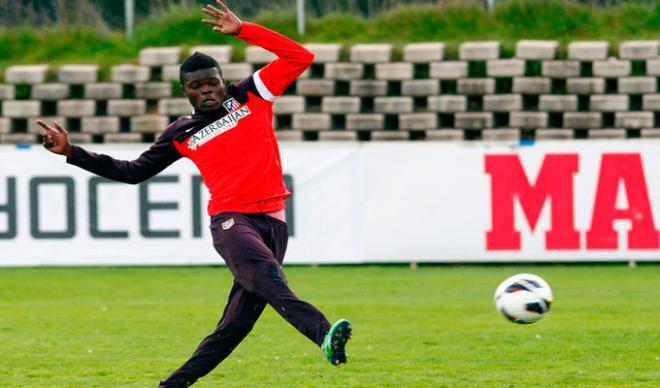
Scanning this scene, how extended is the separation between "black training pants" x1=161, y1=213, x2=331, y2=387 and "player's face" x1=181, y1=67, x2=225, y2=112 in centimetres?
69

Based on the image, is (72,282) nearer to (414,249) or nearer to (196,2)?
(414,249)

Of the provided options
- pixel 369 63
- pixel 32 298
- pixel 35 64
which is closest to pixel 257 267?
pixel 32 298

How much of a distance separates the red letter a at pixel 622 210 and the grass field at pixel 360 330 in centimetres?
44

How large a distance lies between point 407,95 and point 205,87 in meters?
15.7

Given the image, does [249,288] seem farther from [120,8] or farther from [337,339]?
→ [120,8]

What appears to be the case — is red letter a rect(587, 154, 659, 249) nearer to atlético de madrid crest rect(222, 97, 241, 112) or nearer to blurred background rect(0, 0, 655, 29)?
blurred background rect(0, 0, 655, 29)

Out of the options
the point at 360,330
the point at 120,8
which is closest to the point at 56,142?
the point at 360,330

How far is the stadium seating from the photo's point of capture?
2355 cm

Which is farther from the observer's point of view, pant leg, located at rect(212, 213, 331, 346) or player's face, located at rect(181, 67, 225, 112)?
player's face, located at rect(181, 67, 225, 112)

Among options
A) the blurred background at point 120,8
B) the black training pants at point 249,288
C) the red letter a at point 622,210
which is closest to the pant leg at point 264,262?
the black training pants at point 249,288

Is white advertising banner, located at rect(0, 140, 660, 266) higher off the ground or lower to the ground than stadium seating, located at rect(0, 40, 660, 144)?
lower

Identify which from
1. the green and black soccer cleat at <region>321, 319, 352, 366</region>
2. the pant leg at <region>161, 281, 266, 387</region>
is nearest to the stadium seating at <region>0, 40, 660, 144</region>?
the pant leg at <region>161, 281, 266, 387</region>

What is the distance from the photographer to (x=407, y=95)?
78.9ft

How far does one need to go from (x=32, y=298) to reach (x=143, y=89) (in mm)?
8299
